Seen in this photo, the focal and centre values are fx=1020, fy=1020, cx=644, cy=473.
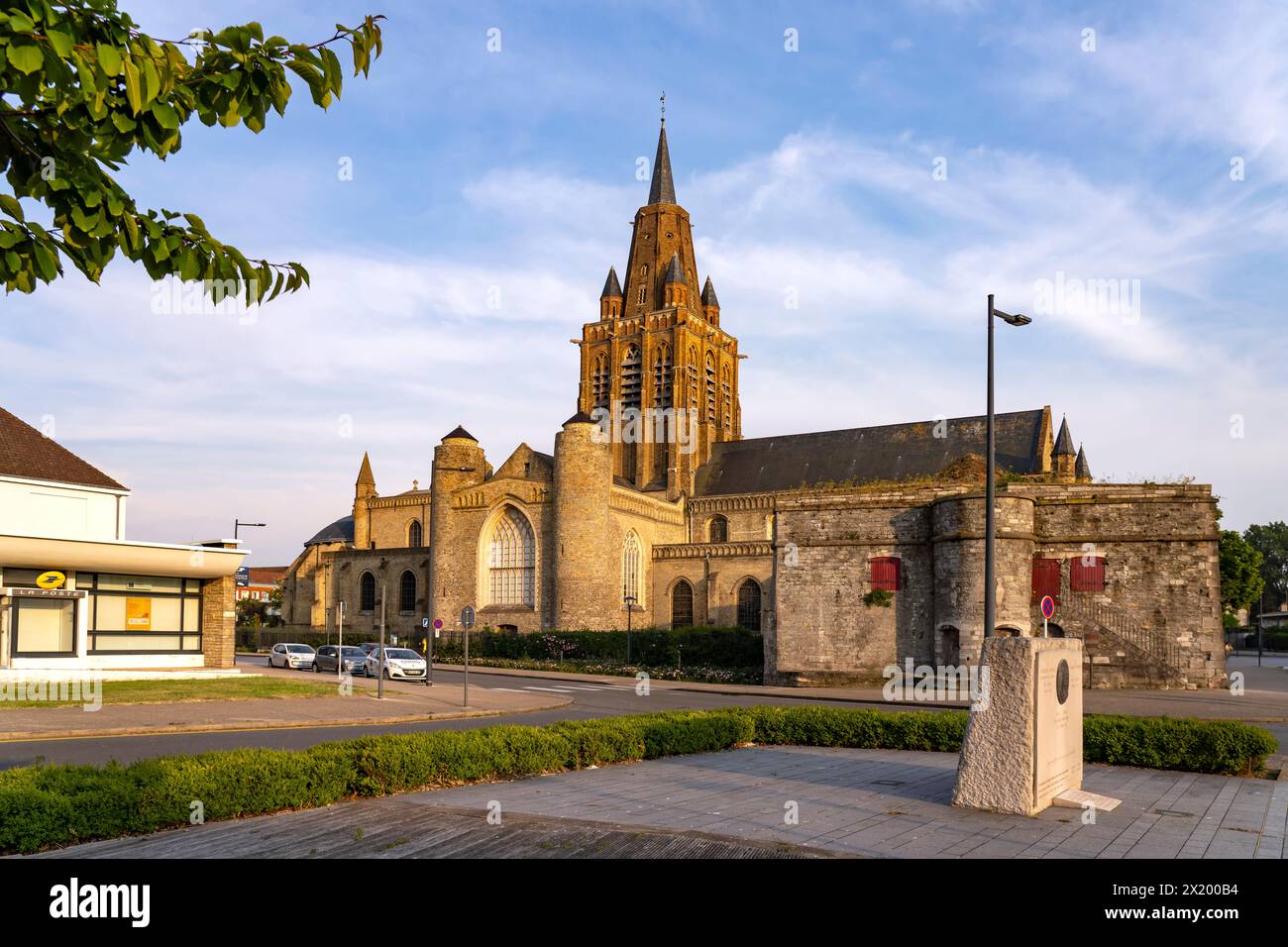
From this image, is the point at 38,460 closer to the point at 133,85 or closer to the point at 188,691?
the point at 188,691

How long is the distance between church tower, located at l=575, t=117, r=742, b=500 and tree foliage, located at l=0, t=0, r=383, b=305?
5865 centimetres

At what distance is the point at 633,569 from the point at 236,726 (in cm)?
3622

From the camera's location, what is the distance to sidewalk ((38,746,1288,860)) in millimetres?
7996

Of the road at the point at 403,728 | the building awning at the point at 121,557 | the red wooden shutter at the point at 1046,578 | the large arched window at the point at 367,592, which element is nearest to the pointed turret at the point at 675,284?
the large arched window at the point at 367,592

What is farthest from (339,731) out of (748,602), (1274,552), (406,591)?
(1274,552)

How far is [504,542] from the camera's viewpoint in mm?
51812

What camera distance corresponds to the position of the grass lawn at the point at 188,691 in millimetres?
21266

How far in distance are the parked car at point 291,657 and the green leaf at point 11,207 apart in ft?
124

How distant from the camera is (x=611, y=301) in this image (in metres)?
72.0

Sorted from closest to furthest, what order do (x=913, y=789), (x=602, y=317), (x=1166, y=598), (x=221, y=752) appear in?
1. (x=221, y=752)
2. (x=913, y=789)
3. (x=1166, y=598)
4. (x=602, y=317)

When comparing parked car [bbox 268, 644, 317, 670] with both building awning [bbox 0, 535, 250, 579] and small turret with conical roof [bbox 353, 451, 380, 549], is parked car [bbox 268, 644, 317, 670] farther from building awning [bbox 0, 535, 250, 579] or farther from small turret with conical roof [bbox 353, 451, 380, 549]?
small turret with conical roof [bbox 353, 451, 380, 549]
